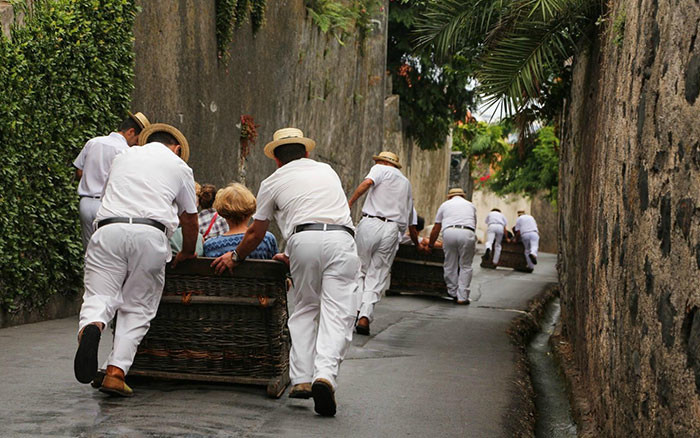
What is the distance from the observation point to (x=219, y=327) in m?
6.33

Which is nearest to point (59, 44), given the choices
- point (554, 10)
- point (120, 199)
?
point (120, 199)

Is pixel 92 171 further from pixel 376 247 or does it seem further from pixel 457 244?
pixel 457 244

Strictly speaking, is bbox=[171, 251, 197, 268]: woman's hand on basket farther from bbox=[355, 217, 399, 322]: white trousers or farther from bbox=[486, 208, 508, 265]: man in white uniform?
bbox=[486, 208, 508, 265]: man in white uniform

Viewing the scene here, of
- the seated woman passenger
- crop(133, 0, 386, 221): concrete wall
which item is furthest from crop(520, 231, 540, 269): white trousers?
the seated woman passenger

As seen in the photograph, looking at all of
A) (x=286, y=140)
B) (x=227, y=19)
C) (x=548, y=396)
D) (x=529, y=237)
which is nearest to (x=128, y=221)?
(x=286, y=140)

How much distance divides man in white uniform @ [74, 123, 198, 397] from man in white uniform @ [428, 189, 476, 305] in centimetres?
854

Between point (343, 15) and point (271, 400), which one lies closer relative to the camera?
point (271, 400)

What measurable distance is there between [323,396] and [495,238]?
20.4m

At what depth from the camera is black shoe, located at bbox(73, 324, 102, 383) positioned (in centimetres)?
538

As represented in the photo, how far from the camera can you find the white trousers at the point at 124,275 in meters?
5.84

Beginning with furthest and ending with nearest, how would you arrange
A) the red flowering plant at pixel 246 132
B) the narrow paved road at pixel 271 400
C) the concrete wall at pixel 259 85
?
the red flowering plant at pixel 246 132
the concrete wall at pixel 259 85
the narrow paved road at pixel 271 400

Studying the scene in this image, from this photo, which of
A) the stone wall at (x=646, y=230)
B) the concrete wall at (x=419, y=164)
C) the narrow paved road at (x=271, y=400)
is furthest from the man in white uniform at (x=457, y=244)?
the concrete wall at (x=419, y=164)

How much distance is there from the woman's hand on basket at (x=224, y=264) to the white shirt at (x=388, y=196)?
5.23 meters

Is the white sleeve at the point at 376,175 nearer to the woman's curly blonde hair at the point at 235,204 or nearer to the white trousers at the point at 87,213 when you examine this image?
the white trousers at the point at 87,213
